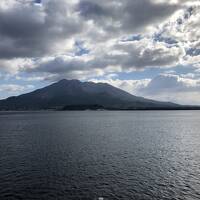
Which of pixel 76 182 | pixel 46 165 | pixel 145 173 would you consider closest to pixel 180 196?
pixel 145 173

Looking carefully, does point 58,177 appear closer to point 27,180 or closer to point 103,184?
point 27,180

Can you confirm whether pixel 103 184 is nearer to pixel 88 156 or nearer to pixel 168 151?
pixel 88 156

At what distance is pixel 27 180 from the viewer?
42062 millimetres

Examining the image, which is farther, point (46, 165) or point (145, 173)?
point (46, 165)

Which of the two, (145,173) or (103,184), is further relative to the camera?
(145,173)

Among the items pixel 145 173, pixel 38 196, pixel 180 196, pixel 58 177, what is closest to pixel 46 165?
pixel 58 177

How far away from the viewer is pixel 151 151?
68188 millimetres

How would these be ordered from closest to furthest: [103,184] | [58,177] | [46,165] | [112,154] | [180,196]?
[180,196] < [103,184] < [58,177] < [46,165] < [112,154]

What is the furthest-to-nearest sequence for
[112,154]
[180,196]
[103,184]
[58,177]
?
[112,154] < [58,177] < [103,184] < [180,196]

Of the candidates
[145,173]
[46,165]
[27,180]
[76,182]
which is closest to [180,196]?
[145,173]

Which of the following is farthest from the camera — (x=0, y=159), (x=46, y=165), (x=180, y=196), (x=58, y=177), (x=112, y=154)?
(x=112, y=154)

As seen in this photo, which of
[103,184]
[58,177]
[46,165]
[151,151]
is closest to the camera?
[103,184]

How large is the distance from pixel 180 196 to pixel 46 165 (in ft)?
102

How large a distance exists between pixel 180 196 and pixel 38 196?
22.8m
